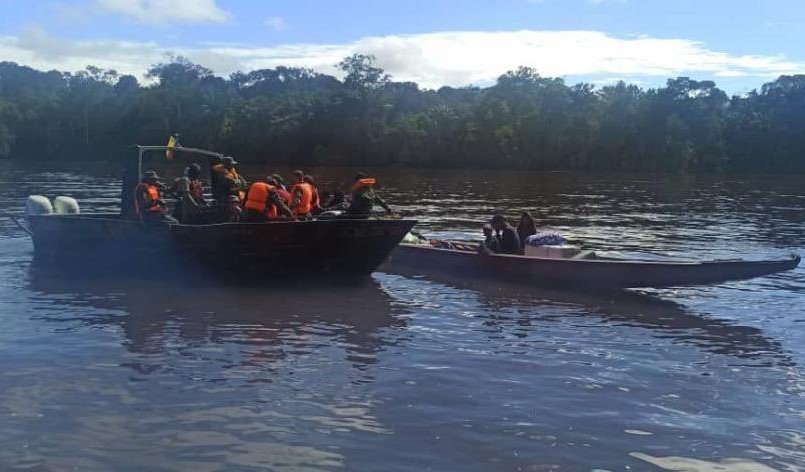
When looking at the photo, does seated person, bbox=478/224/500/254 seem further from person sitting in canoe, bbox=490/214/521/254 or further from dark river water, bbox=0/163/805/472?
dark river water, bbox=0/163/805/472

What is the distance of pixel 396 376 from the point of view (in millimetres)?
9102

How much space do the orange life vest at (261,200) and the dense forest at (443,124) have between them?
70.4 metres

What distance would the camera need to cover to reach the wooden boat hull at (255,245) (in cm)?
1405

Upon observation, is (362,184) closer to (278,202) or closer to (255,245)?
(278,202)

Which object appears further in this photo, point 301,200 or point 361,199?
point 301,200

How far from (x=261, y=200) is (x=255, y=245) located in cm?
80

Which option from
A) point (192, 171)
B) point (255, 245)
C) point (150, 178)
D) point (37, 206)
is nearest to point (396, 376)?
point (255, 245)

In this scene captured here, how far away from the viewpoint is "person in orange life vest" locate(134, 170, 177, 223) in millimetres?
14828

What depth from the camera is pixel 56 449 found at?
687cm

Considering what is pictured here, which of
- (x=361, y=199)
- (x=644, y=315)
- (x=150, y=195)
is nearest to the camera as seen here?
(x=644, y=315)

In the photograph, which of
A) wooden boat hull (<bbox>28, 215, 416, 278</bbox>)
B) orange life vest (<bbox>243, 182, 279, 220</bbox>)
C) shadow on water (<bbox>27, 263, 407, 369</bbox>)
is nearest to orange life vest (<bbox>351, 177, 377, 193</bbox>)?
wooden boat hull (<bbox>28, 215, 416, 278</bbox>)

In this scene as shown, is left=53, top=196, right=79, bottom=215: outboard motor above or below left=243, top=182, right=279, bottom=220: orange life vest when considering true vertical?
below

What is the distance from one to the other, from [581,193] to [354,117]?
186ft

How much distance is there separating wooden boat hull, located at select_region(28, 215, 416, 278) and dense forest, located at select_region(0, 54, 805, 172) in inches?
2732
